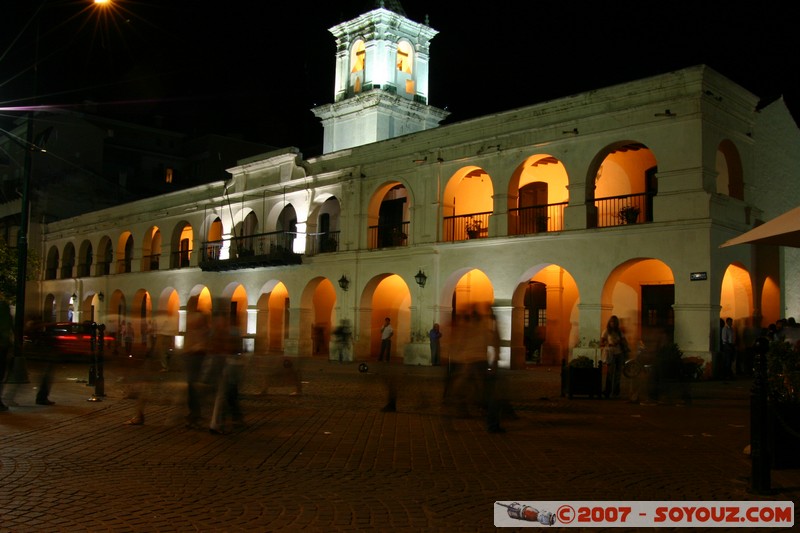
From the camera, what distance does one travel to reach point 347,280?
2750 cm

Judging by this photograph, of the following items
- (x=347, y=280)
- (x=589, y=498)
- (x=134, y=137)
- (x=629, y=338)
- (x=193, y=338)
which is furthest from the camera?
(x=134, y=137)

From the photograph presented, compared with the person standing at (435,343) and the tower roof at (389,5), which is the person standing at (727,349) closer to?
the person standing at (435,343)

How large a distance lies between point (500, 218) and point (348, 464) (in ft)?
51.9

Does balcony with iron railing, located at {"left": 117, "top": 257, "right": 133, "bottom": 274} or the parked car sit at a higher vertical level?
balcony with iron railing, located at {"left": 117, "top": 257, "right": 133, "bottom": 274}

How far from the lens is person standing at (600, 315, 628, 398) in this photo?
14570 mm

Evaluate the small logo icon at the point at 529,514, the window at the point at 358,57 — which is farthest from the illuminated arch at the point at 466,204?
the small logo icon at the point at 529,514

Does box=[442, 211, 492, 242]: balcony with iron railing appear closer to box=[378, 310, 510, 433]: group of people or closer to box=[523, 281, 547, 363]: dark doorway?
box=[523, 281, 547, 363]: dark doorway

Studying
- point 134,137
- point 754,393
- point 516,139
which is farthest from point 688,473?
point 134,137

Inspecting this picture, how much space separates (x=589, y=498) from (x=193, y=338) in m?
5.92

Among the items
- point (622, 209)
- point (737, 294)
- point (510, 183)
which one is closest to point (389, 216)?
point (510, 183)

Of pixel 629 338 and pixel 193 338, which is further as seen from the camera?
pixel 629 338

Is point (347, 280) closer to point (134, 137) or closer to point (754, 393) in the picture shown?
point (754, 393)

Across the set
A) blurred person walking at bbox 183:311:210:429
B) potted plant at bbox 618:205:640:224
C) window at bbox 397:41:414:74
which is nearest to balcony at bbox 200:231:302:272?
window at bbox 397:41:414:74

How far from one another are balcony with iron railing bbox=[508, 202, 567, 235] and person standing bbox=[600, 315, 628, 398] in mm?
8526
